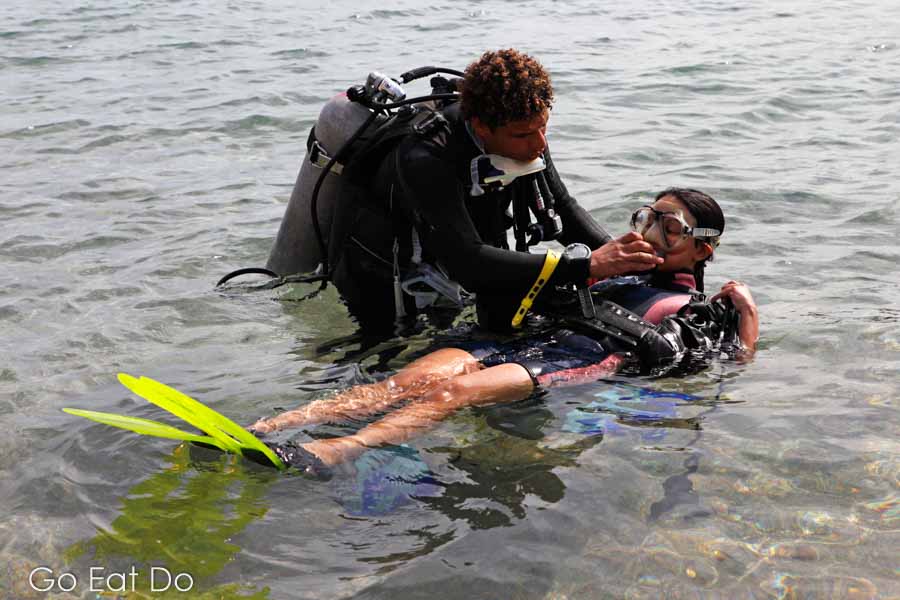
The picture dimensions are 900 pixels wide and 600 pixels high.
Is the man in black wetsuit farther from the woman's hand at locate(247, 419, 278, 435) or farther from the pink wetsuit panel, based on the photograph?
the woman's hand at locate(247, 419, 278, 435)

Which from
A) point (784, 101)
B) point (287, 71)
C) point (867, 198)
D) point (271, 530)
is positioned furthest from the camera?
point (287, 71)

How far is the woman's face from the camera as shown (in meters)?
5.13

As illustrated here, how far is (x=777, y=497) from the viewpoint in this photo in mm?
4059

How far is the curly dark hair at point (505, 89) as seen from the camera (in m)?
4.46

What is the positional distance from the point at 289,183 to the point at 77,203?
1876mm

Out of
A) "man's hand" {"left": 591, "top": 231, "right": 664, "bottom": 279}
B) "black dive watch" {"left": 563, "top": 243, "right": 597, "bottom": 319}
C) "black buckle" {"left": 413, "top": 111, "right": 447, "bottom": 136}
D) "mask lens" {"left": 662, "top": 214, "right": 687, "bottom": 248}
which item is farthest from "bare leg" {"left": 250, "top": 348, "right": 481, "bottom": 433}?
"mask lens" {"left": 662, "top": 214, "right": 687, "bottom": 248}

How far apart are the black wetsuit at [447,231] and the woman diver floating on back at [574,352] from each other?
0.31 metres

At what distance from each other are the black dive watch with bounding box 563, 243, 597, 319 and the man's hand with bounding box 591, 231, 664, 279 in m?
0.03

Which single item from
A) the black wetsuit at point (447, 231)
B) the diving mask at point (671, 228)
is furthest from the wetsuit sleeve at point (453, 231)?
the diving mask at point (671, 228)

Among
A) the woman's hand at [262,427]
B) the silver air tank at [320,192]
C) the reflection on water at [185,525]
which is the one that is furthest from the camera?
the silver air tank at [320,192]

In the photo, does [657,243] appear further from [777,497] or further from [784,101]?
[784,101]

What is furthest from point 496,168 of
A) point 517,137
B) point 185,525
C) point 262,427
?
point 185,525

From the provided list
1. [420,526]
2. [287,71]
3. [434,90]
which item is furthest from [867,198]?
[287,71]

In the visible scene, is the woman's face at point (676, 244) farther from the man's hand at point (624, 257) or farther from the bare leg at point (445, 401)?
the bare leg at point (445, 401)
